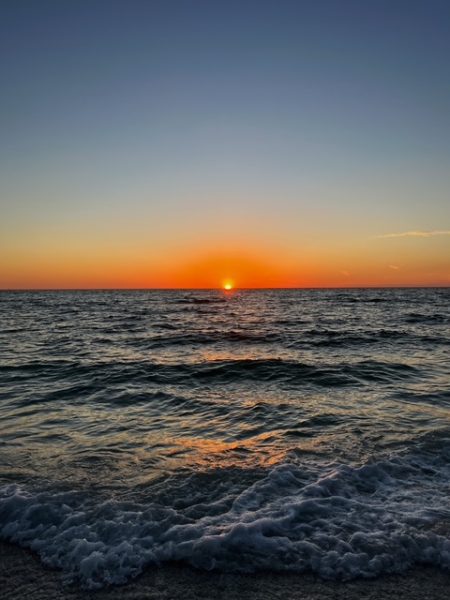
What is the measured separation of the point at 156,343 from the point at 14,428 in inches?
491

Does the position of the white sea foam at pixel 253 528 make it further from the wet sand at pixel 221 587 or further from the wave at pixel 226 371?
the wave at pixel 226 371

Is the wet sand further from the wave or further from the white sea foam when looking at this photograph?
the wave

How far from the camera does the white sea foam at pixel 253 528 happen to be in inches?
158

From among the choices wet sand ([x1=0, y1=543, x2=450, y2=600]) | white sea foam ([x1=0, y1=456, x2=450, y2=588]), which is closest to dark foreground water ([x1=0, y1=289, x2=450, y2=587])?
white sea foam ([x1=0, y1=456, x2=450, y2=588])

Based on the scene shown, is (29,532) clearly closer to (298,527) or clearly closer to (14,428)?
(298,527)

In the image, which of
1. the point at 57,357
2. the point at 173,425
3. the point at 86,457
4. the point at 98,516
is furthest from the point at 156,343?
the point at 98,516

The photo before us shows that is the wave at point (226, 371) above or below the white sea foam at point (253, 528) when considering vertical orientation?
below

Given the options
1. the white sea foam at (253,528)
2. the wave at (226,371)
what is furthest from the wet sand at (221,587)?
the wave at (226,371)

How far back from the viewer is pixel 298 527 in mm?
4594

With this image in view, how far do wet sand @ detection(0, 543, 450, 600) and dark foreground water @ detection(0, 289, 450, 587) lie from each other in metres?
0.14

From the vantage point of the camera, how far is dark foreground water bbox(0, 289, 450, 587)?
4.19m

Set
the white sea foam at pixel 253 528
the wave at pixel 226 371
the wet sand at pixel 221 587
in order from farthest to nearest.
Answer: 1. the wave at pixel 226 371
2. the white sea foam at pixel 253 528
3. the wet sand at pixel 221 587

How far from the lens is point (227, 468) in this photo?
6148mm

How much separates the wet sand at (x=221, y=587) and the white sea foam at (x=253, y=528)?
12cm
